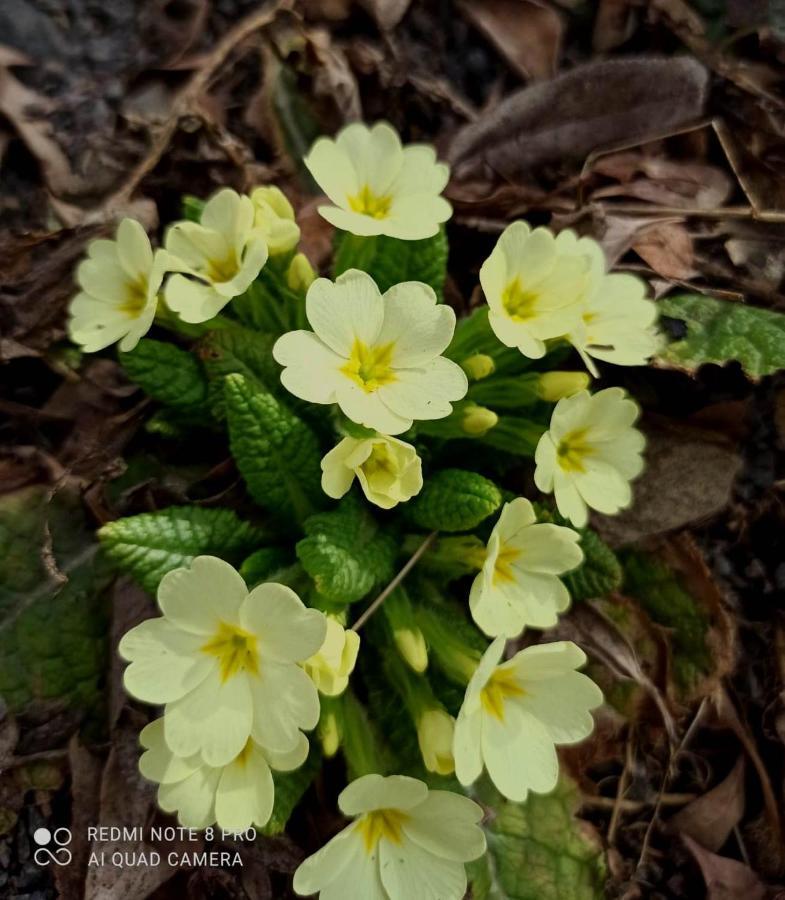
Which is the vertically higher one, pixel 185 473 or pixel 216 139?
pixel 216 139

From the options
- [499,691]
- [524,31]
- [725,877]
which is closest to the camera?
[499,691]

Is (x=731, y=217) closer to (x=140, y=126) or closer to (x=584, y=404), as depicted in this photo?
(x=584, y=404)

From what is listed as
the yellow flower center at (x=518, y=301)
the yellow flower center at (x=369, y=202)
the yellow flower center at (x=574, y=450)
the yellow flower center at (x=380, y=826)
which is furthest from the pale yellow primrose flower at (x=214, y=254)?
the yellow flower center at (x=380, y=826)

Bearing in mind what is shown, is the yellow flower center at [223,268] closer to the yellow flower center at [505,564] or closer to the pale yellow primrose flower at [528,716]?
the yellow flower center at [505,564]

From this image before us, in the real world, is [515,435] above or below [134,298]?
below

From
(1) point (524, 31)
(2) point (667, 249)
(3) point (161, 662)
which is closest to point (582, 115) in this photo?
(1) point (524, 31)

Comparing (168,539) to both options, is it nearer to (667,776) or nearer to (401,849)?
(401,849)

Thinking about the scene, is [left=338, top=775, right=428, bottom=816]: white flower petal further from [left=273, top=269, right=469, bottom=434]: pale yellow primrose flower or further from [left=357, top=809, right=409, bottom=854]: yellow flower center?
[left=273, top=269, right=469, bottom=434]: pale yellow primrose flower

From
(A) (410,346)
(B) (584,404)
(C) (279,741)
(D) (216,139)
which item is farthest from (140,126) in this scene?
(C) (279,741)

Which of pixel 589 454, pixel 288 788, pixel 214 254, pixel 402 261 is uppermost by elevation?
pixel 214 254
